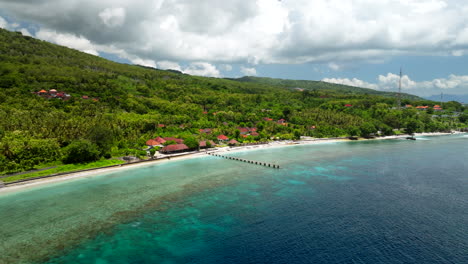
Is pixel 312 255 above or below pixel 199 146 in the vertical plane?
below

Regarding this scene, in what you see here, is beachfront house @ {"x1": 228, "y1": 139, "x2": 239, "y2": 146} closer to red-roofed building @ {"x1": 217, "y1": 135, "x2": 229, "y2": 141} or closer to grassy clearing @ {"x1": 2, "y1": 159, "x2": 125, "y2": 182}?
red-roofed building @ {"x1": 217, "y1": 135, "x2": 229, "y2": 141}

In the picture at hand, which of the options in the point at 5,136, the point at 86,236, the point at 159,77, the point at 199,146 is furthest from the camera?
the point at 159,77

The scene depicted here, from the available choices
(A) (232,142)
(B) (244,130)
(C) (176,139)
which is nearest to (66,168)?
(C) (176,139)

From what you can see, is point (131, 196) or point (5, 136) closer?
point (131, 196)

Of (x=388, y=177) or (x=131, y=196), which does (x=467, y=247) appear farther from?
(x=131, y=196)

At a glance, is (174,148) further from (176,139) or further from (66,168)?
(66,168)

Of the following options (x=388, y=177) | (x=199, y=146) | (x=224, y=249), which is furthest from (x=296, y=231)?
(x=199, y=146)

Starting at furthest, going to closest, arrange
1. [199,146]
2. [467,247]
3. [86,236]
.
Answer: [199,146] < [86,236] < [467,247]

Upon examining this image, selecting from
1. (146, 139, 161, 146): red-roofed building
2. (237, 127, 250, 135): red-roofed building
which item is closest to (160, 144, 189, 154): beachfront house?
(146, 139, 161, 146): red-roofed building

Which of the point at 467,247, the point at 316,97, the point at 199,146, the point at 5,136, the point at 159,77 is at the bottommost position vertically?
the point at 467,247
